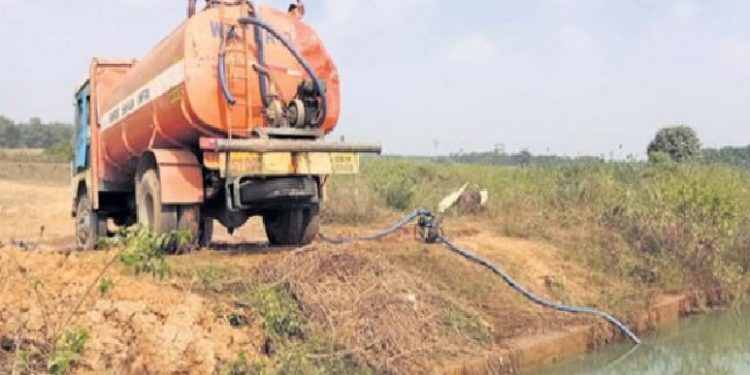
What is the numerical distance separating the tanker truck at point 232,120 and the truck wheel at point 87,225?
2.16 meters

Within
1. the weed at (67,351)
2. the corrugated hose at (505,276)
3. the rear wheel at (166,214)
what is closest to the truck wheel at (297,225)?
the corrugated hose at (505,276)

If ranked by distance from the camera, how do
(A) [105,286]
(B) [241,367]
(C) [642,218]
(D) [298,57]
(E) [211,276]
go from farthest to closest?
1. (C) [642,218]
2. (D) [298,57]
3. (E) [211,276]
4. (A) [105,286]
5. (B) [241,367]

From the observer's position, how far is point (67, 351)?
5.00 metres

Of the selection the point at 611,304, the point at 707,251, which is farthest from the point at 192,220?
the point at 707,251

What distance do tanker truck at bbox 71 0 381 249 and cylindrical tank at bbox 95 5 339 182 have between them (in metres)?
0.01

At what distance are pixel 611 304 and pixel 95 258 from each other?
5.93 metres

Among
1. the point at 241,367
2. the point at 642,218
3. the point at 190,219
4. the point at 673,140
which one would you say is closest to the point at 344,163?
the point at 190,219


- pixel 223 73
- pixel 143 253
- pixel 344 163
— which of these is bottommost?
pixel 143 253

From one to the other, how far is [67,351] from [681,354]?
6747 mm

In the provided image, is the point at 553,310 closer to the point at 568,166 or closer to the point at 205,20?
the point at 205,20

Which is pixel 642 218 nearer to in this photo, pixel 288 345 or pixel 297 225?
pixel 297 225

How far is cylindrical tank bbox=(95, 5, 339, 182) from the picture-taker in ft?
26.7

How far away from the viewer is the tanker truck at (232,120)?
26.6 feet

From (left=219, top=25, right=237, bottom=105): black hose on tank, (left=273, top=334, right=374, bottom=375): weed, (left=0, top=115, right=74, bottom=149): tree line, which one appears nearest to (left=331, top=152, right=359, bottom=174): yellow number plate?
(left=219, top=25, right=237, bottom=105): black hose on tank
